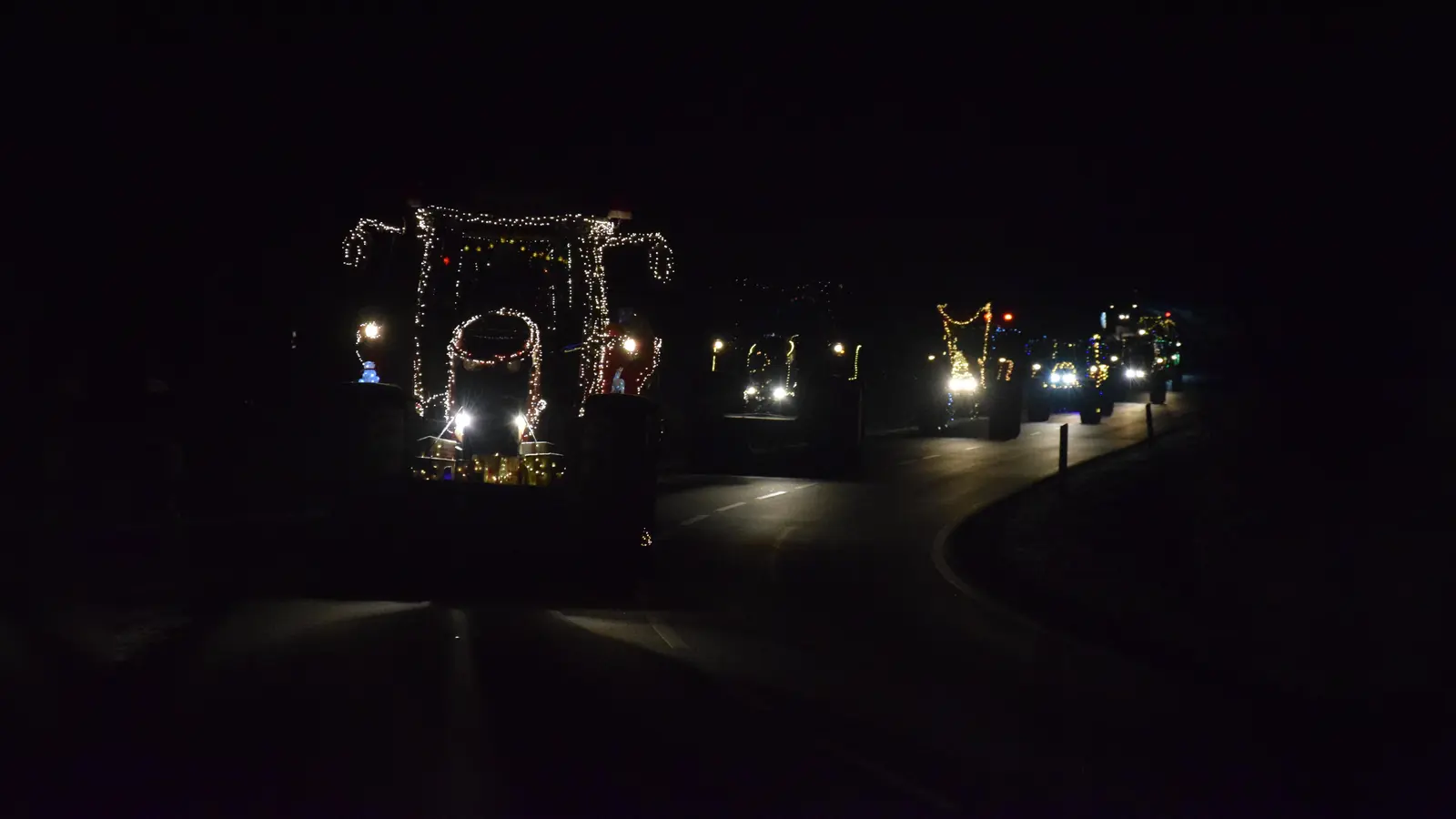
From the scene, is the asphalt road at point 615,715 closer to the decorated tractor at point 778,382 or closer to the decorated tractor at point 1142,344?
the decorated tractor at point 778,382

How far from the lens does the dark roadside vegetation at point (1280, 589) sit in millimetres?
8125

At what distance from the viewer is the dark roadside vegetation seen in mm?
8125

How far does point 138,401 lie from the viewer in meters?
16.3

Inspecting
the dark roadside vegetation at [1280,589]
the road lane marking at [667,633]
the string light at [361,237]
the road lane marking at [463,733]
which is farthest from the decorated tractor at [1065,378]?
the road lane marking at [463,733]

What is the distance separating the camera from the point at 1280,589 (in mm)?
12867

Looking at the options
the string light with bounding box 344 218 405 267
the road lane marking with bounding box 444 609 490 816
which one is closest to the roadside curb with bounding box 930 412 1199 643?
the road lane marking with bounding box 444 609 490 816

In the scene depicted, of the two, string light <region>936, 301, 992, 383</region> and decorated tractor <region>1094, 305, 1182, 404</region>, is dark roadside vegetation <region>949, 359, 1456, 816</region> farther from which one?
decorated tractor <region>1094, 305, 1182, 404</region>

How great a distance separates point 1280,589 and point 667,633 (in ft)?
20.5

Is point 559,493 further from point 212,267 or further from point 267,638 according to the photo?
point 212,267

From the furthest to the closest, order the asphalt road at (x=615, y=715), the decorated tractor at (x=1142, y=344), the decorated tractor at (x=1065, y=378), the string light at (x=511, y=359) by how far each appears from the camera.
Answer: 1. the decorated tractor at (x=1142, y=344)
2. the decorated tractor at (x=1065, y=378)
3. the string light at (x=511, y=359)
4. the asphalt road at (x=615, y=715)

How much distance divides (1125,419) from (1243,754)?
36.8m

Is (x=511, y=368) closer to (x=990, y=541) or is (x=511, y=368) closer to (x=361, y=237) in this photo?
(x=361, y=237)

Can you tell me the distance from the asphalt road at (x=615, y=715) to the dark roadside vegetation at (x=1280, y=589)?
0.45 metres

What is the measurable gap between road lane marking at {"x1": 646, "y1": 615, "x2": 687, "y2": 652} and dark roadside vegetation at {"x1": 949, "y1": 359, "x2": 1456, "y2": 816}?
3249 mm
